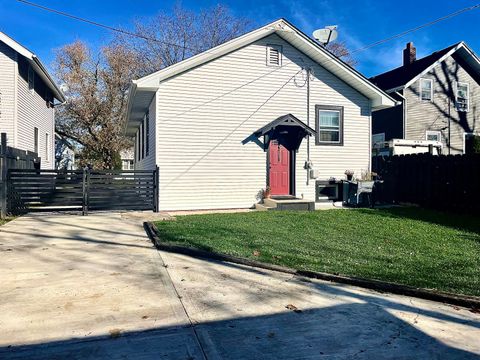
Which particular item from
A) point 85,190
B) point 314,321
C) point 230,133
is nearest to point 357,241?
point 314,321

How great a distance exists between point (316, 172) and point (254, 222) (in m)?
4.72

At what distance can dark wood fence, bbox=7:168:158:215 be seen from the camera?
410 inches

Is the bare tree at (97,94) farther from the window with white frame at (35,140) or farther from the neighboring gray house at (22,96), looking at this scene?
the window with white frame at (35,140)

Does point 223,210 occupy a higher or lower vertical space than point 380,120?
lower

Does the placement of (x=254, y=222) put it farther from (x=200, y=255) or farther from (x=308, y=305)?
(x=308, y=305)

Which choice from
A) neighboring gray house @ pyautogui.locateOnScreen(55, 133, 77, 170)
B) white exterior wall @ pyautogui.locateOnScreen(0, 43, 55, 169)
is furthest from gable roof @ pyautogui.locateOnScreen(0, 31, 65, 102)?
neighboring gray house @ pyautogui.locateOnScreen(55, 133, 77, 170)

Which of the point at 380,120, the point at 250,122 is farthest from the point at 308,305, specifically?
the point at 380,120

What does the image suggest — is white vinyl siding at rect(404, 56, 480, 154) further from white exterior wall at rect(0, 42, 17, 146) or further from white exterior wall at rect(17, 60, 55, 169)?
white exterior wall at rect(0, 42, 17, 146)

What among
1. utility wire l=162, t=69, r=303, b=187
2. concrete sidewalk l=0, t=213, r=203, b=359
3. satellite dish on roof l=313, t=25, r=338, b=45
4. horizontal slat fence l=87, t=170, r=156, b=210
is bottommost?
concrete sidewalk l=0, t=213, r=203, b=359

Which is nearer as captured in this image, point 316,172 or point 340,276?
point 340,276

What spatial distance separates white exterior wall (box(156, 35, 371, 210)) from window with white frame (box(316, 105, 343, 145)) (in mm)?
191

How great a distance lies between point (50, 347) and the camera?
283 centimetres

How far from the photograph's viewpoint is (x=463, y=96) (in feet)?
72.1

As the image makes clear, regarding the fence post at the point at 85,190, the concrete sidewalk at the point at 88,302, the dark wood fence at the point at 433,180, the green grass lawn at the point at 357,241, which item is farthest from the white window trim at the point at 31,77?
the dark wood fence at the point at 433,180
